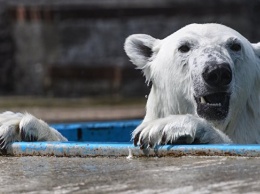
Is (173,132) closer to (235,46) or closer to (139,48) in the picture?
(235,46)

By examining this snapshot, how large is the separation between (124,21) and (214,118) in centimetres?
922

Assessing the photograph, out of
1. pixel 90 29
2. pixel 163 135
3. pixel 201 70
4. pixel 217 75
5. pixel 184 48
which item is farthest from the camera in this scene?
pixel 90 29

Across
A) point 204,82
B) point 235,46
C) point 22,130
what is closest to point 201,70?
point 204,82

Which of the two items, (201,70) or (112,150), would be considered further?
(201,70)

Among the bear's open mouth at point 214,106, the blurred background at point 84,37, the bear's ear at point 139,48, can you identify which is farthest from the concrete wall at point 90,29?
the bear's open mouth at point 214,106

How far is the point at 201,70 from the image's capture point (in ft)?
12.6

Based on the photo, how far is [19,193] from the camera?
2.88 meters

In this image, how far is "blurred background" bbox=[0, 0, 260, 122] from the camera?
12.7 metres

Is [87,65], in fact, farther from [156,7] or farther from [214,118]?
[214,118]

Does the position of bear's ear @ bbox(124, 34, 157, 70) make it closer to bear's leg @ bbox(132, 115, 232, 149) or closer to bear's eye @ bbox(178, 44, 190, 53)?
bear's eye @ bbox(178, 44, 190, 53)

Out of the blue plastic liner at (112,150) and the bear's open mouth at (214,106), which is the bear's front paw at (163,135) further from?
the bear's open mouth at (214,106)

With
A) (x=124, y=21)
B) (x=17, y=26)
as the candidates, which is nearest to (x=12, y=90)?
(x=17, y=26)

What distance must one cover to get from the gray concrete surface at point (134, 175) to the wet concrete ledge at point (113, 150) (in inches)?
1.2

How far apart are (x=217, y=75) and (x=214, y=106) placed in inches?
6.5
